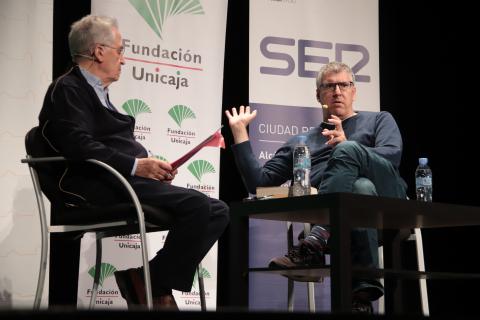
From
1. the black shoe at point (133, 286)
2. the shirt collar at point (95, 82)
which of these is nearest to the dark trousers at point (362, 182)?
the black shoe at point (133, 286)

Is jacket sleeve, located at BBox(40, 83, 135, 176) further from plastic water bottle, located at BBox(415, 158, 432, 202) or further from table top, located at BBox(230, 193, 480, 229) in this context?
plastic water bottle, located at BBox(415, 158, 432, 202)

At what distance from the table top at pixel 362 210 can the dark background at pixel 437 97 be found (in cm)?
196

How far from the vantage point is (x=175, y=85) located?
164 inches

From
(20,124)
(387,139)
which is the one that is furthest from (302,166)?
(20,124)

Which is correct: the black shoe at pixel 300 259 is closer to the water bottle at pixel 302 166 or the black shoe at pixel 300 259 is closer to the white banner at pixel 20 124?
the water bottle at pixel 302 166

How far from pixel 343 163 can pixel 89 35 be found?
1201mm

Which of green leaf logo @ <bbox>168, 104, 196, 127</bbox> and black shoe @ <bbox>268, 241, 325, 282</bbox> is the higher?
green leaf logo @ <bbox>168, 104, 196, 127</bbox>

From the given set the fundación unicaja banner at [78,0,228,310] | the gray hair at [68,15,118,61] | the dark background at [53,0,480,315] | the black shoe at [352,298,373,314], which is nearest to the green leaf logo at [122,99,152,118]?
the fundación unicaja banner at [78,0,228,310]

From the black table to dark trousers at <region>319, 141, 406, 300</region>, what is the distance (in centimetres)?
8

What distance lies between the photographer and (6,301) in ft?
11.2

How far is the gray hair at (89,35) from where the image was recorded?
3.12 meters

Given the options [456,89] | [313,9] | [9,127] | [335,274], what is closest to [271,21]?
[313,9]

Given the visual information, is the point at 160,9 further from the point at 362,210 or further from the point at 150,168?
the point at 362,210

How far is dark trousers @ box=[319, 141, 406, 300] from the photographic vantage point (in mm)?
2779
